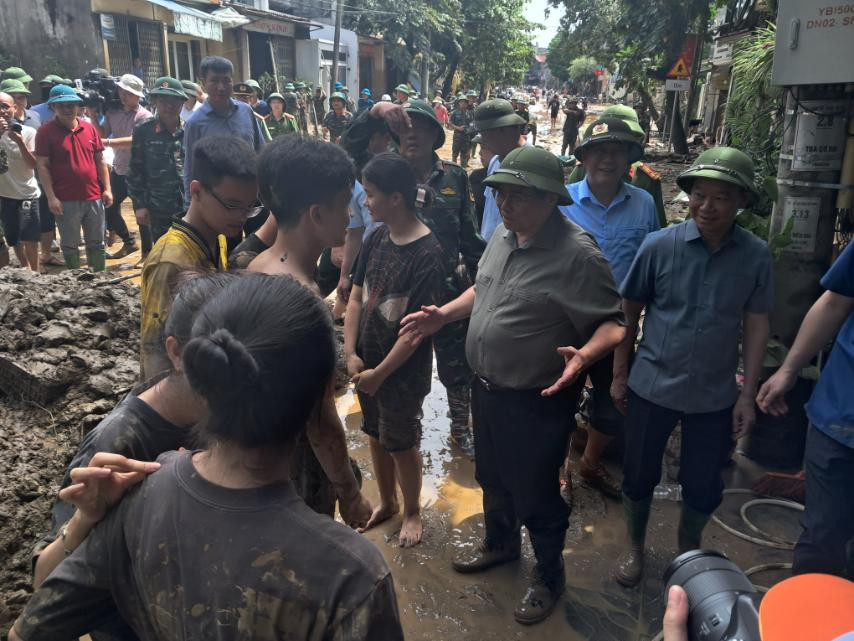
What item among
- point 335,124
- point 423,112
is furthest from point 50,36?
point 423,112

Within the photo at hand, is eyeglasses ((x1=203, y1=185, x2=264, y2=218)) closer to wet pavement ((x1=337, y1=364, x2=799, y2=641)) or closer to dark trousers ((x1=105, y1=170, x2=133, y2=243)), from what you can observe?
wet pavement ((x1=337, y1=364, x2=799, y2=641))

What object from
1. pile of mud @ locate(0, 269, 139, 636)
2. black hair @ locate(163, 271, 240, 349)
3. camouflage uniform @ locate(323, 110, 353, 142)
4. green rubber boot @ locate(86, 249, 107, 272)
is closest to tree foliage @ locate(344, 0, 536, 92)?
camouflage uniform @ locate(323, 110, 353, 142)

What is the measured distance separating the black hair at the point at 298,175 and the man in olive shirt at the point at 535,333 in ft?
2.35

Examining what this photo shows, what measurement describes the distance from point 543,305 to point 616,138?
125 centimetres

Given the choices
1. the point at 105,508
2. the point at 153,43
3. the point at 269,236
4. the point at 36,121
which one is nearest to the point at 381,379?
the point at 269,236

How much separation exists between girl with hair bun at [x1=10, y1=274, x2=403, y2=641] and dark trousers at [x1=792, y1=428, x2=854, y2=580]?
1.91 metres

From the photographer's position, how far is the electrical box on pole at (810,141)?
11.2 feet

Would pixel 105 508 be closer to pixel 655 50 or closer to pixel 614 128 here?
pixel 614 128

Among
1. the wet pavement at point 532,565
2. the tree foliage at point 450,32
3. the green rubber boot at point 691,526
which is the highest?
the tree foliage at point 450,32

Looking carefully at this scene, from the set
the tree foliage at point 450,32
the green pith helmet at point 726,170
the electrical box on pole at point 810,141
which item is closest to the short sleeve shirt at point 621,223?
the green pith helmet at point 726,170

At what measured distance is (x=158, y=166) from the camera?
19.2ft

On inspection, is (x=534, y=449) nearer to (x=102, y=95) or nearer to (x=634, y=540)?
(x=634, y=540)

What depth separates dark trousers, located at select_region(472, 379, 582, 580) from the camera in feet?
8.52

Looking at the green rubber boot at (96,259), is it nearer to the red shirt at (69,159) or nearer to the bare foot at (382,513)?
the red shirt at (69,159)
